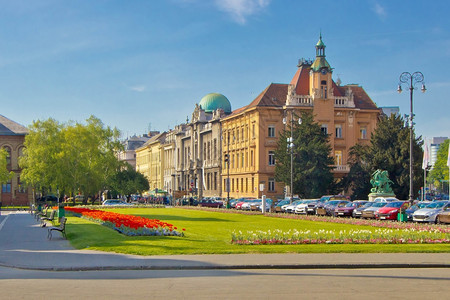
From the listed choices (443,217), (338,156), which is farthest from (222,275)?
(338,156)

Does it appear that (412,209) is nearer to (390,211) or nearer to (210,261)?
(390,211)

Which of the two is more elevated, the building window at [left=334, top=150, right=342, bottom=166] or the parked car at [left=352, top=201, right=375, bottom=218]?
the building window at [left=334, top=150, right=342, bottom=166]

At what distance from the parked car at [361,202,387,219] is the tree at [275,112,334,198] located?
31015 mm

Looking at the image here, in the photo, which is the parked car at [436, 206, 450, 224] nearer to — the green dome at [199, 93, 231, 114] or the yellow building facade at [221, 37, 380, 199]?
the yellow building facade at [221, 37, 380, 199]

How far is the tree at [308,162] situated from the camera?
267 ft

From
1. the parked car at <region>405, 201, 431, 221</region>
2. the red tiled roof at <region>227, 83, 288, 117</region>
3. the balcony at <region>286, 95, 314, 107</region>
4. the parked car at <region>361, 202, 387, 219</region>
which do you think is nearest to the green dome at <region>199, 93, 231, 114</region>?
the red tiled roof at <region>227, 83, 288, 117</region>

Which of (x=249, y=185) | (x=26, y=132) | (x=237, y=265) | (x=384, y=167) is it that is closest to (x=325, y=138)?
(x=384, y=167)

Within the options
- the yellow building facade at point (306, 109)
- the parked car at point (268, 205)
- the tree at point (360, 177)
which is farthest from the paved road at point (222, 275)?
the yellow building facade at point (306, 109)

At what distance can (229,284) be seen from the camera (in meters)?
14.3

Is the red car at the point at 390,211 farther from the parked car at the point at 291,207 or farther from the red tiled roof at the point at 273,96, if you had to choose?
the red tiled roof at the point at 273,96

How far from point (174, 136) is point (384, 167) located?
79.5m

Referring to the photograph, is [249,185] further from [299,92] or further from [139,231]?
[139,231]

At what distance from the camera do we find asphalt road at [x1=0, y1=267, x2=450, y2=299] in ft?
42.0

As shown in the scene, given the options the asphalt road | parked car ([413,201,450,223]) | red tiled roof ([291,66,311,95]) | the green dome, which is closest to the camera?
the asphalt road
